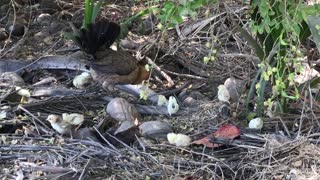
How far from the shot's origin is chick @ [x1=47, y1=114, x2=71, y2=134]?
194cm

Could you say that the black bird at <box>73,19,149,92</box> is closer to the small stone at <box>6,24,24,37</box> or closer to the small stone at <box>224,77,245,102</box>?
the small stone at <box>224,77,245,102</box>

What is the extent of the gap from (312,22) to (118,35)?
934 mm

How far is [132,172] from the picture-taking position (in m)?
1.77

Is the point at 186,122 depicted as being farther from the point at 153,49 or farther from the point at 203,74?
the point at 153,49

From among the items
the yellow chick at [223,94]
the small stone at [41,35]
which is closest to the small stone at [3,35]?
the small stone at [41,35]

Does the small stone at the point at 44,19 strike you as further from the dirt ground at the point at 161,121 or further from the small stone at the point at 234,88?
the small stone at the point at 234,88

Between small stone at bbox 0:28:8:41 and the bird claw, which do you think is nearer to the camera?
the bird claw

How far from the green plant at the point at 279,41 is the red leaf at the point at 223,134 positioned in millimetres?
131

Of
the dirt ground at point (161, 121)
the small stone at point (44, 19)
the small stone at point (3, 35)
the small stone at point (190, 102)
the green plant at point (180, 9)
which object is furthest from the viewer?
the small stone at point (44, 19)

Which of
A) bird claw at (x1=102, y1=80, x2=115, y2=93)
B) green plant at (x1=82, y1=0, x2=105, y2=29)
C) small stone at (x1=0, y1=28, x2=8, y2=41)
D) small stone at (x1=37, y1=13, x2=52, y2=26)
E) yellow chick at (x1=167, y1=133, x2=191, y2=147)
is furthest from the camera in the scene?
small stone at (x1=37, y1=13, x2=52, y2=26)

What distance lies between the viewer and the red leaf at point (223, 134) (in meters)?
1.91

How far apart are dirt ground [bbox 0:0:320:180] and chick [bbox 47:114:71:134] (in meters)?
0.02

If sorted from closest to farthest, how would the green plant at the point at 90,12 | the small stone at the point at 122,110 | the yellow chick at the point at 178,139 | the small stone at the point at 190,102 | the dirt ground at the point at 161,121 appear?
1. the dirt ground at the point at 161,121
2. the yellow chick at the point at 178,139
3. the small stone at the point at 122,110
4. the small stone at the point at 190,102
5. the green plant at the point at 90,12

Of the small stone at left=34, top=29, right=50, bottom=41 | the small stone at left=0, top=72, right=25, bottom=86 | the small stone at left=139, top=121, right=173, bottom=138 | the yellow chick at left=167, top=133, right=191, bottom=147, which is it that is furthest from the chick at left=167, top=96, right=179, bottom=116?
the small stone at left=34, top=29, right=50, bottom=41
